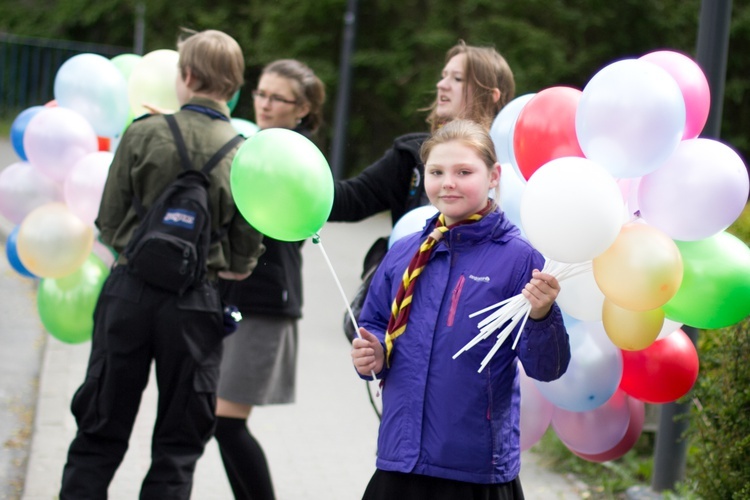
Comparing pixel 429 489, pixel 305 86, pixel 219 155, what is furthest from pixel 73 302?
pixel 429 489

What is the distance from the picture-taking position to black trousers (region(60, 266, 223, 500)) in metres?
3.78

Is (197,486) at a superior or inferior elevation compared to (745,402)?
inferior

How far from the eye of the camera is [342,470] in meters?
5.37

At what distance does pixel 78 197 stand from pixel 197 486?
158 cm

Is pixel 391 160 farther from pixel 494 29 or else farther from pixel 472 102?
pixel 494 29

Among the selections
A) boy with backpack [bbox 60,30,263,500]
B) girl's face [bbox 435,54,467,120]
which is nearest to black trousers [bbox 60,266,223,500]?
boy with backpack [bbox 60,30,263,500]

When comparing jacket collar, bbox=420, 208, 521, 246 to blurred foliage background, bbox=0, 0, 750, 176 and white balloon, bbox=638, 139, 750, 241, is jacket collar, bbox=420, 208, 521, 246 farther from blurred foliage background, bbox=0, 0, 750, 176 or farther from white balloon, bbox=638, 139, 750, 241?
blurred foliage background, bbox=0, 0, 750, 176

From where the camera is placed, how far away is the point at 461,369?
2.91 meters

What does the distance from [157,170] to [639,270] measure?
5.90 ft

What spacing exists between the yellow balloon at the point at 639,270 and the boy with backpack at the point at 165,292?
1.52 meters

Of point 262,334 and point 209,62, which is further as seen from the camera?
point 262,334

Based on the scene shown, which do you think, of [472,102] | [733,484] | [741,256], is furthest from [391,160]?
[733,484]

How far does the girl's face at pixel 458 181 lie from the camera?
2.97 metres

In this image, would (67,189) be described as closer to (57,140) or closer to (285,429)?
(57,140)
